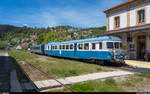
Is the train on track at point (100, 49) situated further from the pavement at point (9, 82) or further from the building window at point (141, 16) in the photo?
the pavement at point (9, 82)

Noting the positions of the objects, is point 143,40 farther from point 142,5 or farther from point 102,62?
point 102,62

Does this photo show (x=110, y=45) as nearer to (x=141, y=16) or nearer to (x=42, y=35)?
(x=141, y=16)

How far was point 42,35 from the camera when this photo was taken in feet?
207

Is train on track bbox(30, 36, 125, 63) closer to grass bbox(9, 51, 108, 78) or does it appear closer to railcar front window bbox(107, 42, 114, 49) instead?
railcar front window bbox(107, 42, 114, 49)

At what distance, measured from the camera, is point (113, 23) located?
23.4 meters

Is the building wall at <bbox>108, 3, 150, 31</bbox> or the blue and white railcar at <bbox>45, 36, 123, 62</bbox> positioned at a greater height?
the building wall at <bbox>108, 3, 150, 31</bbox>

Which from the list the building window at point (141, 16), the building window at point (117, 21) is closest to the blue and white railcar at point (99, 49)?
the building window at point (141, 16)

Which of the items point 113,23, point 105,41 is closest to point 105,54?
point 105,41

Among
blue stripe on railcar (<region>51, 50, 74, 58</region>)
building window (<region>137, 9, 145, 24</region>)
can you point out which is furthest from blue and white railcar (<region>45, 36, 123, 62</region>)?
building window (<region>137, 9, 145, 24</region>)

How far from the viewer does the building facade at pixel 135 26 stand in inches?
719

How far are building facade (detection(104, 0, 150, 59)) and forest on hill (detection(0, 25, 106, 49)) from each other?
469 centimetres

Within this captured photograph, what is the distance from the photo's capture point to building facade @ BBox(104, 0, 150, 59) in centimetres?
1825

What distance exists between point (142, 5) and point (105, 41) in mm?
8821

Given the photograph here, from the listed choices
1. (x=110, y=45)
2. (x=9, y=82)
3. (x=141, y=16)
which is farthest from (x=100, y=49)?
(x=9, y=82)
